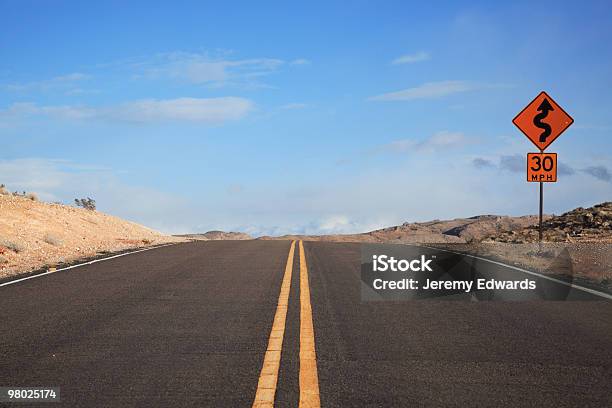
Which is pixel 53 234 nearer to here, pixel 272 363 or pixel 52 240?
pixel 52 240

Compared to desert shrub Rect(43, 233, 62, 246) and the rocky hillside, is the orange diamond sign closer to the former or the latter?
the rocky hillside

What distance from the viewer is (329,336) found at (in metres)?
7.19

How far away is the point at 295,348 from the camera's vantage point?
6.56 metres

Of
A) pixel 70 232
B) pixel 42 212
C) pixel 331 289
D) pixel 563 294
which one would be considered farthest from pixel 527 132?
pixel 42 212

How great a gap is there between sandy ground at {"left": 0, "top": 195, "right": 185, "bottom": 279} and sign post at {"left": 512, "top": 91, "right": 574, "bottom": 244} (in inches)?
551

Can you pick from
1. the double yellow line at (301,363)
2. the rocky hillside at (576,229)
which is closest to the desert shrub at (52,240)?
the rocky hillside at (576,229)

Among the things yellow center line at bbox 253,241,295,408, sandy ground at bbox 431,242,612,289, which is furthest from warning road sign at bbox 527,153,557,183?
yellow center line at bbox 253,241,295,408

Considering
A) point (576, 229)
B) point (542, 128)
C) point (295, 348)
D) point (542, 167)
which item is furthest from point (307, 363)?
point (576, 229)

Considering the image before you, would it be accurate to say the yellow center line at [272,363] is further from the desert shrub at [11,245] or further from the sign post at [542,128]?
the desert shrub at [11,245]

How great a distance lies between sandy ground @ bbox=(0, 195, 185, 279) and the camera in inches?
811

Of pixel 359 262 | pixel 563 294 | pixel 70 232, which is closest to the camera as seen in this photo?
pixel 563 294

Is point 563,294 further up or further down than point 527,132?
further down

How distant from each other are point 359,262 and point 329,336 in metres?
10.2

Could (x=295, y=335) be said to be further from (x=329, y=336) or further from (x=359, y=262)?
(x=359, y=262)
